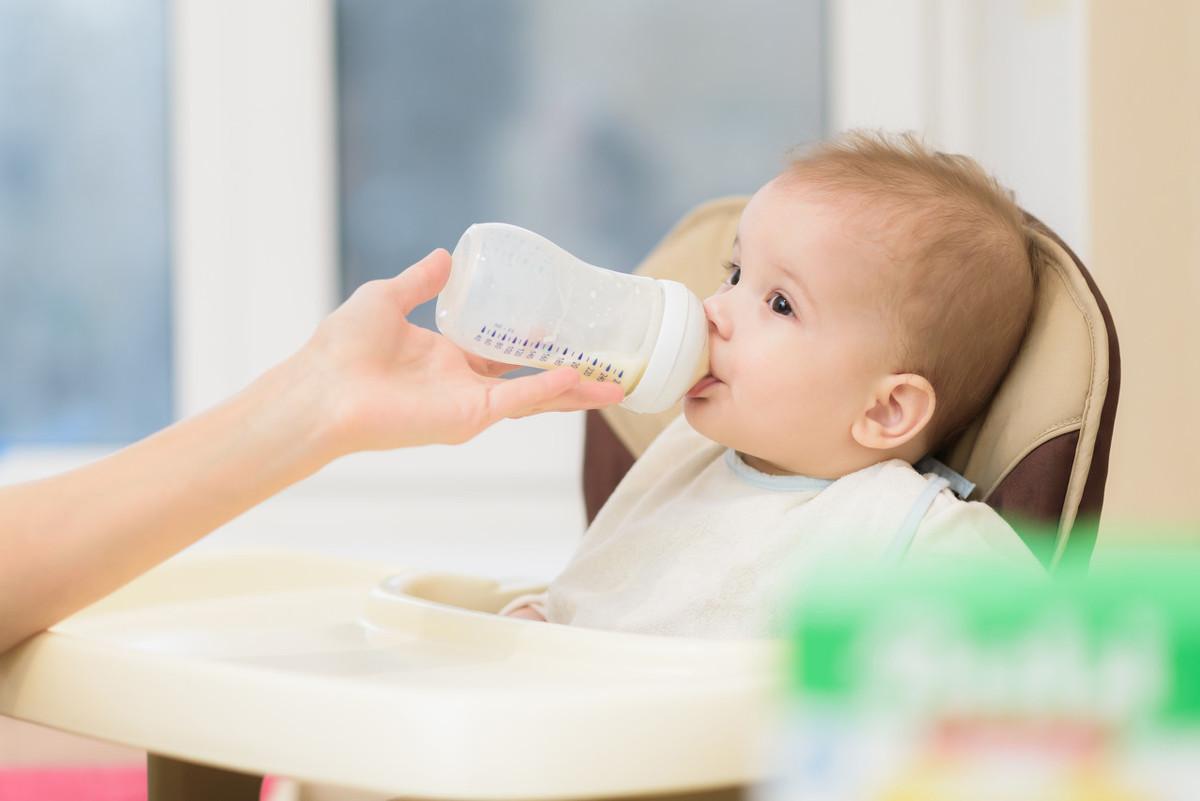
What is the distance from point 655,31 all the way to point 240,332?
3.06 ft

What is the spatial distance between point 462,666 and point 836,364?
392mm

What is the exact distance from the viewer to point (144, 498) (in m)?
0.82

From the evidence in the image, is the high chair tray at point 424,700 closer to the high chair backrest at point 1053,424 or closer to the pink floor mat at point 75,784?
the high chair backrest at point 1053,424

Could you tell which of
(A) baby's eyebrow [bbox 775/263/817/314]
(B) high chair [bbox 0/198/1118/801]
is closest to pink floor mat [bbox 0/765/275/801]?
(B) high chair [bbox 0/198/1118/801]

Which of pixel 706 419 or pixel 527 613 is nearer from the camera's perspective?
pixel 706 419

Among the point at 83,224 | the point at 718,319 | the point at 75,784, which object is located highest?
the point at 718,319

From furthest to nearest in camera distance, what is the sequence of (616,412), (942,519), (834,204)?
(616,412) < (834,204) < (942,519)

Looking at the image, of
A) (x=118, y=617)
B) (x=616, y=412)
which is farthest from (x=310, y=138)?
(x=118, y=617)

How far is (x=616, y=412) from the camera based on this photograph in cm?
137

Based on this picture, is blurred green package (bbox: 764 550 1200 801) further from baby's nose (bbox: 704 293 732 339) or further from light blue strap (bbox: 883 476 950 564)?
baby's nose (bbox: 704 293 732 339)

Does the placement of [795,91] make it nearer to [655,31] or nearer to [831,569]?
[655,31]

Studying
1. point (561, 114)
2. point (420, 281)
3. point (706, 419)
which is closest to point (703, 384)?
point (706, 419)

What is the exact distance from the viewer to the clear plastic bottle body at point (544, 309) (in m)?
0.97

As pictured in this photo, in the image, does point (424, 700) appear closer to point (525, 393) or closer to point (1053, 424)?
point (525, 393)
